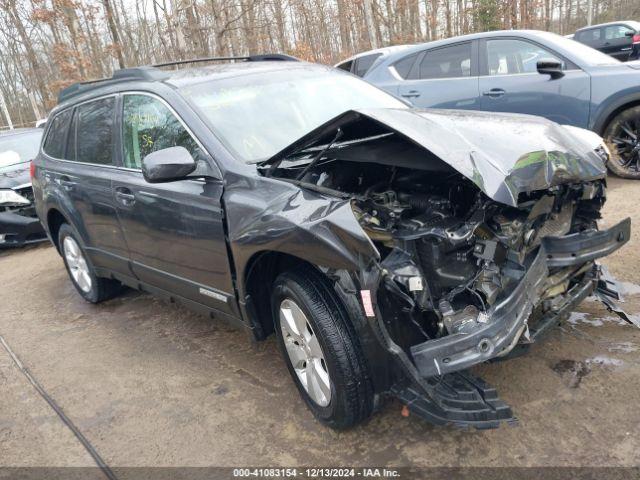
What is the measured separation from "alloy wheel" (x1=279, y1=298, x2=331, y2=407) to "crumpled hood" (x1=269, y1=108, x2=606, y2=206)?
799mm

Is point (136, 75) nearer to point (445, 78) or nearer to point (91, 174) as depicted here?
point (91, 174)

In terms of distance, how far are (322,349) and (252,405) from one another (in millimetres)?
809

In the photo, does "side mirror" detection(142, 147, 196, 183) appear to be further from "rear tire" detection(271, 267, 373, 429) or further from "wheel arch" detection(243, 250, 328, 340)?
→ "rear tire" detection(271, 267, 373, 429)

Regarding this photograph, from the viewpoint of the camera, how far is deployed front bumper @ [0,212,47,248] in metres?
7.14

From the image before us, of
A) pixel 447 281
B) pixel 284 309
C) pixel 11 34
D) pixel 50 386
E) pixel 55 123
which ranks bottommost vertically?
pixel 50 386

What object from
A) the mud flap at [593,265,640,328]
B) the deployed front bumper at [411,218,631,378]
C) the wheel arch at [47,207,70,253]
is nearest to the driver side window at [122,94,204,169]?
the wheel arch at [47,207,70,253]

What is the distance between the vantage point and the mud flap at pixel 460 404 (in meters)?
2.10

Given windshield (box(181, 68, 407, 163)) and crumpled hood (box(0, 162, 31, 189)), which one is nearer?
windshield (box(181, 68, 407, 163))

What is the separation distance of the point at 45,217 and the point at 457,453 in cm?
438

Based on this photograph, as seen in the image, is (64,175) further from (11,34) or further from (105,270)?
(11,34)

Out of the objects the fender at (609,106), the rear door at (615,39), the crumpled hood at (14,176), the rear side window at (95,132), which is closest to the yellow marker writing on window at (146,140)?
the rear side window at (95,132)

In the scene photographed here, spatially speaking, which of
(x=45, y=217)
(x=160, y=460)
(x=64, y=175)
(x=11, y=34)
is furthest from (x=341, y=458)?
(x=11, y=34)

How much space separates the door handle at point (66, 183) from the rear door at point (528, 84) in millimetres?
4681

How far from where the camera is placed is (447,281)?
7.30ft
